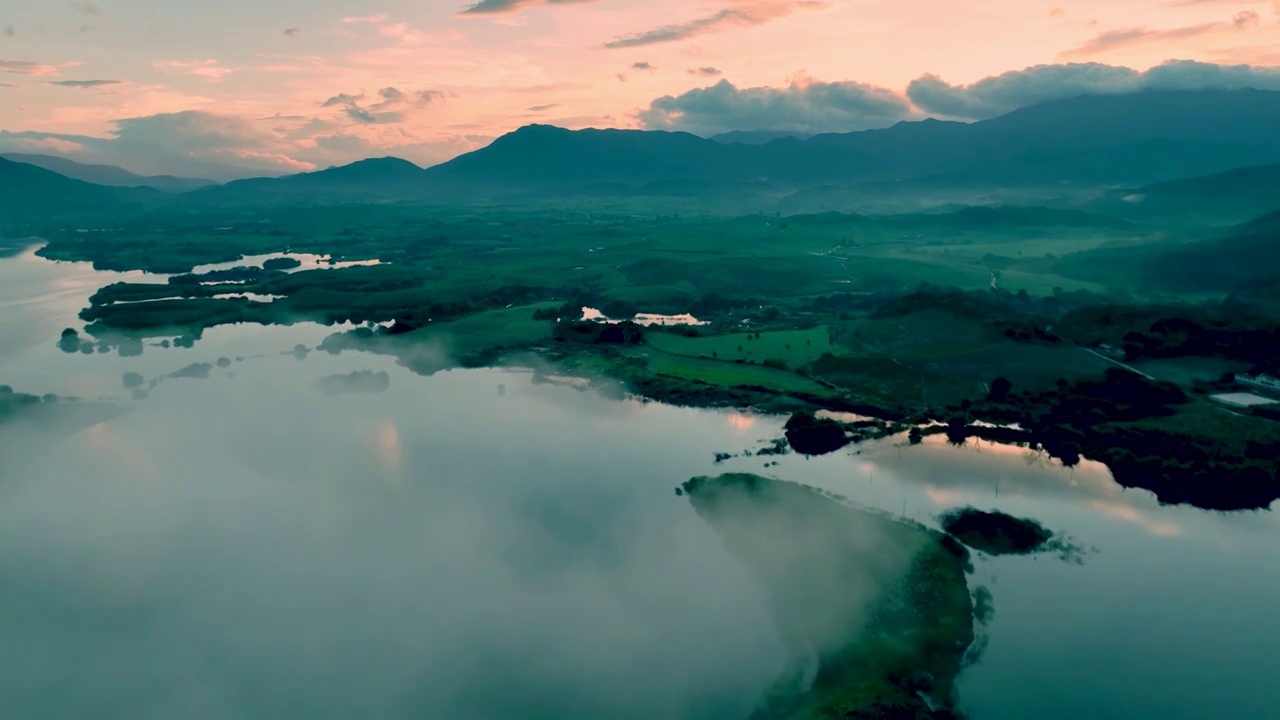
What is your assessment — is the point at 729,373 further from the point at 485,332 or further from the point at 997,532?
the point at 485,332

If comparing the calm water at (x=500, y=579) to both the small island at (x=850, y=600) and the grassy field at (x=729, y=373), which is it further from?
the grassy field at (x=729, y=373)

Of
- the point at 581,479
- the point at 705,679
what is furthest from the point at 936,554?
the point at 581,479

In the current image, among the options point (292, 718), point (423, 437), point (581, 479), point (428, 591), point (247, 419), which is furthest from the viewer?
point (247, 419)

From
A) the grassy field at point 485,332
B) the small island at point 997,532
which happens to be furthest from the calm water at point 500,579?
the grassy field at point 485,332

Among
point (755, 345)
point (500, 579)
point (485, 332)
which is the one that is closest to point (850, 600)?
point (500, 579)

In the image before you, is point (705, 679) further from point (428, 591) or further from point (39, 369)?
point (39, 369)

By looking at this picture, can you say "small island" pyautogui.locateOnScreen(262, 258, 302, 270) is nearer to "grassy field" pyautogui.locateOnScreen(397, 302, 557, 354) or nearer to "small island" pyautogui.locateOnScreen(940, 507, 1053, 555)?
"grassy field" pyautogui.locateOnScreen(397, 302, 557, 354)

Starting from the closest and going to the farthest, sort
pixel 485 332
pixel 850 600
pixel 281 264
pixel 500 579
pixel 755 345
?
pixel 850 600 < pixel 500 579 < pixel 755 345 < pixel 485 332 < pixel 281 264
